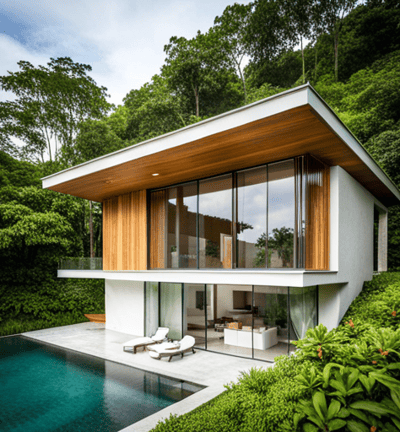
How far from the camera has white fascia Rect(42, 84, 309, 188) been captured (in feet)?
20.2

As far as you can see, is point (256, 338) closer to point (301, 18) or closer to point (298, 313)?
point (298, 313)

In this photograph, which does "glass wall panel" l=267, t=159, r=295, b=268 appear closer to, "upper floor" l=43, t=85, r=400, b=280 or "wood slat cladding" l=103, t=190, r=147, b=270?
"upper floor" l=43, t=85, r=400, b=280

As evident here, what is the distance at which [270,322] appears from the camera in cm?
960

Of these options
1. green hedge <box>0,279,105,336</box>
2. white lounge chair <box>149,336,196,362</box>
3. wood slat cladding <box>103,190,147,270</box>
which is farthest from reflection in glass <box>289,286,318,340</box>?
green hedge <box>0,279,105,336</box>

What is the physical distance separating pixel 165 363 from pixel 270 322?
3.22 meters

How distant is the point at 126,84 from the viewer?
3550 centimetres

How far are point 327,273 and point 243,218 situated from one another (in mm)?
2696

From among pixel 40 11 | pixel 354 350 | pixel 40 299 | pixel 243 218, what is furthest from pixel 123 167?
pixel 40 11

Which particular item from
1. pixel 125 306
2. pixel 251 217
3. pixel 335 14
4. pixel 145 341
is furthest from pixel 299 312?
pixel 335 14

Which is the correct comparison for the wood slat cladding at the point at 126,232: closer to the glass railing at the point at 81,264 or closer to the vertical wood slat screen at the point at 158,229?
the vertical wood slat screen at the point at 158,229

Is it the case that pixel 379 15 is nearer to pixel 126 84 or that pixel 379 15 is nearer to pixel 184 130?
pixel 126 84

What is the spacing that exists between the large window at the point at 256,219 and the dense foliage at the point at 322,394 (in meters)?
4.14

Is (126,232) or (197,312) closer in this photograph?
(197,312)

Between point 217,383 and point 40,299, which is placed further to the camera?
point 40,299
